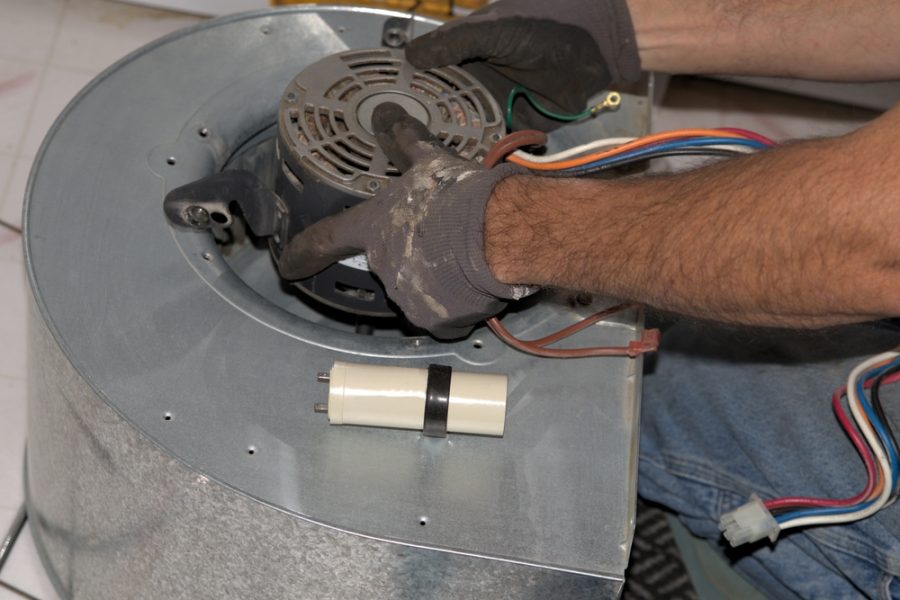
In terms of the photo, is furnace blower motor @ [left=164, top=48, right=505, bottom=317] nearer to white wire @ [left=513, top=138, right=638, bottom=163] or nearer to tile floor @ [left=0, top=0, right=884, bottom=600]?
white wire @ [left=513, top=138, right=638, bottom=163]

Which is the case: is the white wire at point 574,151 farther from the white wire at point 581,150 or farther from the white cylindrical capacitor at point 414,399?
the white cylindrical capacitor at point 414,399

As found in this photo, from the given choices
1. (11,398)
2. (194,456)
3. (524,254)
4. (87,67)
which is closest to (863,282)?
(524,254)

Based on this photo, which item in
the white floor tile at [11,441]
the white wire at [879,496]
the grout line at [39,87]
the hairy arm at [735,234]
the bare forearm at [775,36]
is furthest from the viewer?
the grout line at [39,87]

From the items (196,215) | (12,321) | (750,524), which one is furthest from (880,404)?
(12,321)

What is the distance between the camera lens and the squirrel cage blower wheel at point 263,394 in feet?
2.78

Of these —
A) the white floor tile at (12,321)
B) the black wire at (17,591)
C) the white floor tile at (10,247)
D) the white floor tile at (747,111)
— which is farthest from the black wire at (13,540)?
the white floor tile at (747,111)

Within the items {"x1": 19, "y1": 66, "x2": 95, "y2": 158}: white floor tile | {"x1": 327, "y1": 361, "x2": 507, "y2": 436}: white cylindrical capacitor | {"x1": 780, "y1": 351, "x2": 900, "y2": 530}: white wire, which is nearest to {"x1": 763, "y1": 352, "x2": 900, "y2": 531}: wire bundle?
{"x1": 780, "y1": 351, "x2": 900, "y2": 530}: white wire

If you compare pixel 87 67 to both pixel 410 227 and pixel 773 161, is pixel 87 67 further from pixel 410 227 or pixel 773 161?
pixel 773 161

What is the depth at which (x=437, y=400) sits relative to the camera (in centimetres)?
87

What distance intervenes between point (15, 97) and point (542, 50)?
2.93 ft

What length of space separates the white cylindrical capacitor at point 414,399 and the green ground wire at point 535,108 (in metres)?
0.31

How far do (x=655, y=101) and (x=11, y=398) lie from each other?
107 centimetres

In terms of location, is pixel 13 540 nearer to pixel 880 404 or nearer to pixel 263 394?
pixel 263 394

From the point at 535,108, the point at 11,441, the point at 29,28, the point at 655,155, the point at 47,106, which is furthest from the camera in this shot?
the point at 29,28
